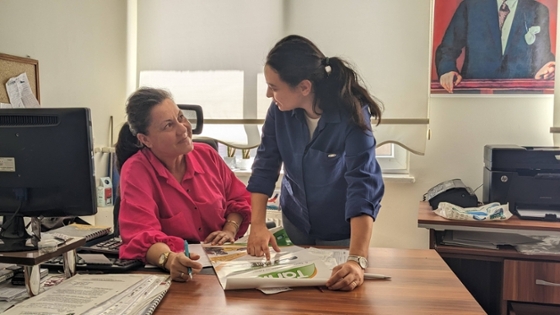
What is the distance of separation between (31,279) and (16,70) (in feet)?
4.67

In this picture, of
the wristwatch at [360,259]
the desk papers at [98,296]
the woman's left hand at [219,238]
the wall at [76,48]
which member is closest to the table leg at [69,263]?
the desk papers at [98,296]

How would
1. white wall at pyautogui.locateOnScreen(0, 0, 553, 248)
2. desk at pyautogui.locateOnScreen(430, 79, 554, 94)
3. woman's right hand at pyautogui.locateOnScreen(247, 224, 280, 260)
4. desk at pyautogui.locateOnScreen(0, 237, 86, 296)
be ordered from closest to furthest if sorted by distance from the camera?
desk at pyautogui.locateOnScreen(0, 237, 86, 296)
woman's right hand at pyautogui.locateOnScreen(247, 224, 280, 260)
white wall at pyautogui.locateOnScreen(0, 0, 553, 248)
desk at pyautogui.locateOnScreen(430, 79, 554, 94)

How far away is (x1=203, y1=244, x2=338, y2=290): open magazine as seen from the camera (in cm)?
109

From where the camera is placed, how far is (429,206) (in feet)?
8.02

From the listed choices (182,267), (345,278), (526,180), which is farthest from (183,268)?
(526,180)

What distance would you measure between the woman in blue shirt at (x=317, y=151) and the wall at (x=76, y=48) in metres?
1.38

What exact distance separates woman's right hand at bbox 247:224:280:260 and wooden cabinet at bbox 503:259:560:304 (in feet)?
4.27

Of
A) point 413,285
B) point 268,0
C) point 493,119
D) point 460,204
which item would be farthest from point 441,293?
point 268,0

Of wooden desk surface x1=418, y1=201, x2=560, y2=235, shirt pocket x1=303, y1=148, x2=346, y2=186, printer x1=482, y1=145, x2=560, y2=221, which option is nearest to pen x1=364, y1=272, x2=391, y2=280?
shirt pocket x1=303, y1=148, x2=346, y2=186

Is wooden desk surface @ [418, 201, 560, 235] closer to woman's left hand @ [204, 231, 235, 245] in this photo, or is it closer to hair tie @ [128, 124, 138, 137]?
woman's left hand @ [204, 231, 235, 245]

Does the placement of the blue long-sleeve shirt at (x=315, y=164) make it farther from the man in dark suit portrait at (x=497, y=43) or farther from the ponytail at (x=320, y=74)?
the man in dark suit portrait at (x=497, y=43)

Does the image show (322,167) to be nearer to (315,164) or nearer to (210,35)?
(315,164)

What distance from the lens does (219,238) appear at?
1.50 metres

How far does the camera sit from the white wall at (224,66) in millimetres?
2443
